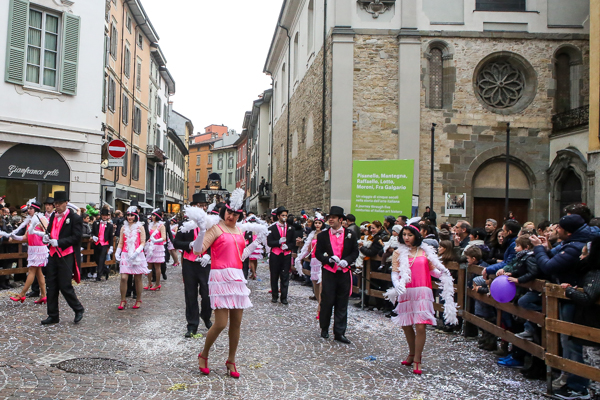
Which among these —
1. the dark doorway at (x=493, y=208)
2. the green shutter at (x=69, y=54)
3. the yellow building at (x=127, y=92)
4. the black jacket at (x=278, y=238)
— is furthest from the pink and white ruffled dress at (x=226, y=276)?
the yellow building at (x=127, y=92)

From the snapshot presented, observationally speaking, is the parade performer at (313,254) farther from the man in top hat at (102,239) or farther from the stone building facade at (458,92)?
the stone building facade at (458,92)

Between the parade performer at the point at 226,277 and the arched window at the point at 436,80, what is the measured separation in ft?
47.8

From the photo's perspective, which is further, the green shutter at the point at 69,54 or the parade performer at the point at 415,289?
the green shutter at the point at 69,54

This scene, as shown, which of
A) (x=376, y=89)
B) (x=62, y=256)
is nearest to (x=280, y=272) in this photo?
(x=62, y=256)

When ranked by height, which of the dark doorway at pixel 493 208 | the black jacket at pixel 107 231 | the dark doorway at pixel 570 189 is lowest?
the black jacket at pixel 107 231

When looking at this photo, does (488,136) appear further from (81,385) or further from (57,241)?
(81,385)

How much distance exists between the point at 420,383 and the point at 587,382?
1.65 meters

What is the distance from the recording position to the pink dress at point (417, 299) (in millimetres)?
6605

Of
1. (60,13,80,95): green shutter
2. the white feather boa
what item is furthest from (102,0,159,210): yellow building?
the white feather boa

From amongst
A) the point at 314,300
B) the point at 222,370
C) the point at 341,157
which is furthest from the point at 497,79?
the point at 222,370

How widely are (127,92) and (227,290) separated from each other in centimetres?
2909

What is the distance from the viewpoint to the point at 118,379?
5.77 meters

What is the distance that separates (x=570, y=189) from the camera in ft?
60.3

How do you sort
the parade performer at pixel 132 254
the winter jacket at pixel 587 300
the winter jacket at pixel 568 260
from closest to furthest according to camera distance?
the winter jacket at pixel 587 300, the winter jacket at pixel 568 260, the parade performer at pixel 132 254
